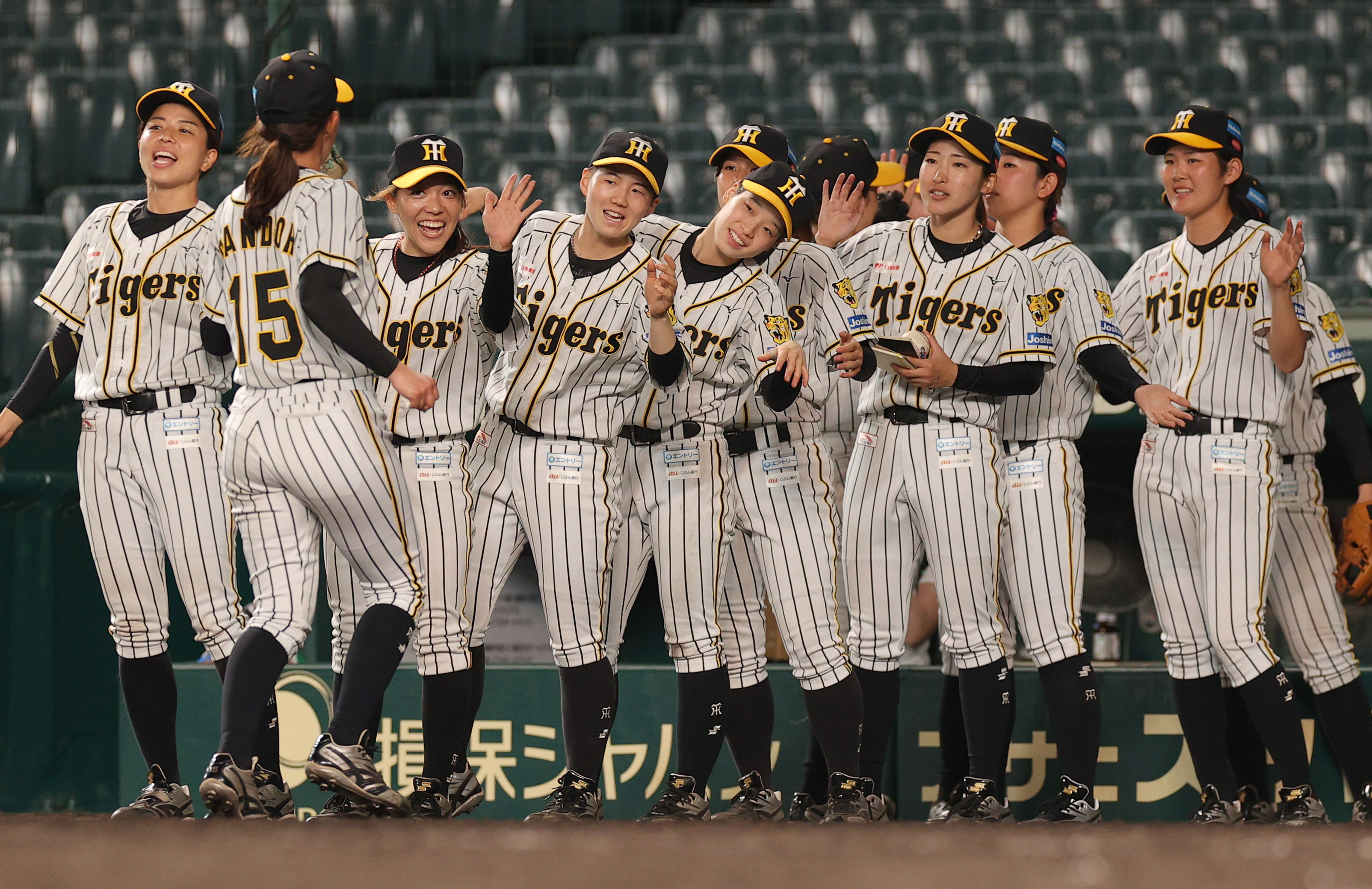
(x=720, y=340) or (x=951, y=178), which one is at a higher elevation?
(x=951, y=178)

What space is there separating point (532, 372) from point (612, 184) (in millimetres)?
474

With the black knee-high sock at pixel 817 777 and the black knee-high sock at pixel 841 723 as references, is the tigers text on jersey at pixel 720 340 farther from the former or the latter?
the black knee-high sock at pixel 817 777

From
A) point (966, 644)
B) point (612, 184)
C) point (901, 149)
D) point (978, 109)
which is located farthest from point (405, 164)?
point (978, 109)

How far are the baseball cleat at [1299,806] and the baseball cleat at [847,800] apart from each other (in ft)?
3.46

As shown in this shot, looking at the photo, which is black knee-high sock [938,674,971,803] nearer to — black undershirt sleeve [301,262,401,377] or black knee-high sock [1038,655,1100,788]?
black knee-high sock [1038,655,1100,788]

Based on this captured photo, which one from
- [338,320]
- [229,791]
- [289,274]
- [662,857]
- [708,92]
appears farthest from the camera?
[708,92]

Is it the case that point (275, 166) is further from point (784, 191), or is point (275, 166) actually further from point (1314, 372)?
point (1314, 372)

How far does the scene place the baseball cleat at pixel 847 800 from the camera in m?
3.81

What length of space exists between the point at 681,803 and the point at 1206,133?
221 cm

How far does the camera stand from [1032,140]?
4.20 meters

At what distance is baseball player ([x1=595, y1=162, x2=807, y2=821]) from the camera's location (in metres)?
3.79

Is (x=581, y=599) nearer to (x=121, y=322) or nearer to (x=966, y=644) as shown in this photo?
(x=966, y=644)

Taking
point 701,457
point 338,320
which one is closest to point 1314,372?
point 701,457

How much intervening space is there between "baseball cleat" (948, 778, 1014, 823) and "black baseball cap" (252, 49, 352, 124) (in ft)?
7.15
